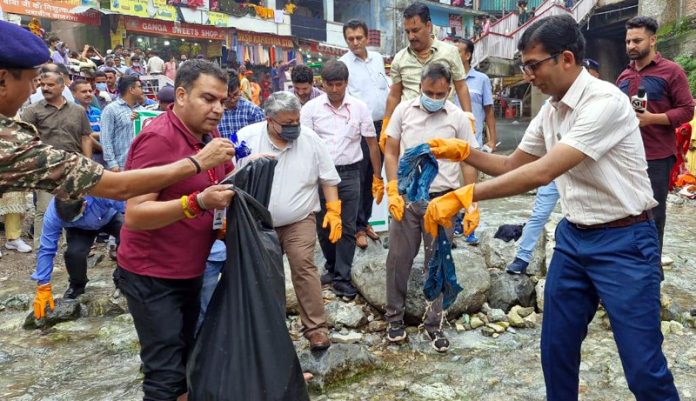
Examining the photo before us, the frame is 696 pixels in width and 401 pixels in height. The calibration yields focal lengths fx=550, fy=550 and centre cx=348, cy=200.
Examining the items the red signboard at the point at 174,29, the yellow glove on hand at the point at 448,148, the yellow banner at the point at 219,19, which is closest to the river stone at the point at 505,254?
the yellow glove on hand at the point at 448,148

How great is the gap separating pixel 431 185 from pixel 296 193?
3.20 feet

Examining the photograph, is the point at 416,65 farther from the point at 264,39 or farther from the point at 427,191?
the point at 264,39

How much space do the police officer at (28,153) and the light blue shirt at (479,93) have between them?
15.3 feet

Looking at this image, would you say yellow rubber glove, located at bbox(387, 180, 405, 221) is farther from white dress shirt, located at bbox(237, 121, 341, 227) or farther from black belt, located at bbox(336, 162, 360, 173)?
black belt, located at bbox(336, 162, 360, 173)

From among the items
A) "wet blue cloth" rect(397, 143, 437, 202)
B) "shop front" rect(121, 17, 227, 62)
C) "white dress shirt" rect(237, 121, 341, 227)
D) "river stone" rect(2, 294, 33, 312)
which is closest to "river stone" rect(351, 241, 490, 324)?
"white dress shirt" rect(237, 121, 341, 227)

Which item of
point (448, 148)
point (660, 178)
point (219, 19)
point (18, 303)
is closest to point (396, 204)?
point (448, 148)

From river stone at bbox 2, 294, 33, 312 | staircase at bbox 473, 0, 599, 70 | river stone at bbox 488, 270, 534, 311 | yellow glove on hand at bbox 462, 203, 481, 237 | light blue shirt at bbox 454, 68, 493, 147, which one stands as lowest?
river stone at bbox 2, 294, 33, 312

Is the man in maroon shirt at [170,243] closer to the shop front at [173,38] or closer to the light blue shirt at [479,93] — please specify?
the light blue shirt at [479,93]

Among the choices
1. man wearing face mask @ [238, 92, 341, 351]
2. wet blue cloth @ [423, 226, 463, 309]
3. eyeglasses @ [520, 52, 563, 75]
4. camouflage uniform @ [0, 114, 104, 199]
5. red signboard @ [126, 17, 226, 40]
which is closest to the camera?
camouflage uniform @ [0, 114, 104, 199]

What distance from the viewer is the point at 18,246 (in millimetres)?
6348

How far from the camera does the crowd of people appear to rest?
2113mm

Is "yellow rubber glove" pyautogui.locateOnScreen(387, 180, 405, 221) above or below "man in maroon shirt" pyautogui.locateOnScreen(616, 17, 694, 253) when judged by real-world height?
below

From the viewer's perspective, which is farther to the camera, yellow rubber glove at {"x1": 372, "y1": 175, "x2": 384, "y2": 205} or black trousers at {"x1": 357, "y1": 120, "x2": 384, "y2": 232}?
black trousers at {"x1": 357, "y1": 120, "x2": 384, "y2": 232}

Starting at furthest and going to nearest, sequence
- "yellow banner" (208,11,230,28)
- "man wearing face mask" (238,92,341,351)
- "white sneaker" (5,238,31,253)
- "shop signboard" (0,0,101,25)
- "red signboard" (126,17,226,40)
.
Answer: "yellow banner" (208,11,230,28) → "red signboard" (126,17,226,40) → "shop signboard" (0,0,101,25) → "white sneaker" (5,238,31,253) → "man wearing face mask" (238,92,341,351)
